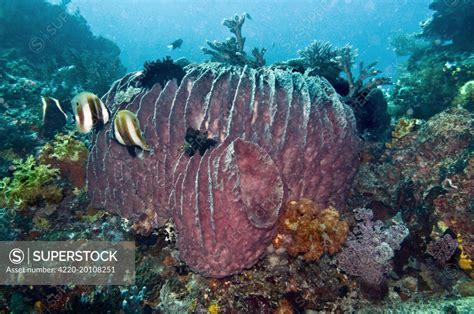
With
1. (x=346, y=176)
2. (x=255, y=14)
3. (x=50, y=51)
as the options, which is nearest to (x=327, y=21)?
(x=255, y=14)

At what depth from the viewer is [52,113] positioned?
535 cm

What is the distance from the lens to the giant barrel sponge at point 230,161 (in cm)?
356

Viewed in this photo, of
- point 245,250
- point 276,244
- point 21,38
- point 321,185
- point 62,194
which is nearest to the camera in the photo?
point 245,250

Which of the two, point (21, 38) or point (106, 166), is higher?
point (21, 38)

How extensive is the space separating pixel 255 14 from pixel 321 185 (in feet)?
460

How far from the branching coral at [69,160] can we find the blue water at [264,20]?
10494cm

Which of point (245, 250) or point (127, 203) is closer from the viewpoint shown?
point (245, 250)

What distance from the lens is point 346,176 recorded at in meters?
4.33

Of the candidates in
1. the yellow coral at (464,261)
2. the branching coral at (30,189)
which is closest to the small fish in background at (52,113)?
the branching coral at (30,189)

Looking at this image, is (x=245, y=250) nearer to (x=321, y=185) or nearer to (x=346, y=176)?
(x=321, y=185)

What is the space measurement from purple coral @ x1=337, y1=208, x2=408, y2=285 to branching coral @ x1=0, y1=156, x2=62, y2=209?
4.59 meters

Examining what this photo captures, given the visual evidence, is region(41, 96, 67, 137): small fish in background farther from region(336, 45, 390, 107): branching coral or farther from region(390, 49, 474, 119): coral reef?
region(390, 49, 474, 119): coral reef

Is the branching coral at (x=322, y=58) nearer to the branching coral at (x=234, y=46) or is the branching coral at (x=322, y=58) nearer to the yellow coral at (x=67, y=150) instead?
the branching coral at (x=234, y=46)

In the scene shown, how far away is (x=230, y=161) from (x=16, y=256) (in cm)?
338
